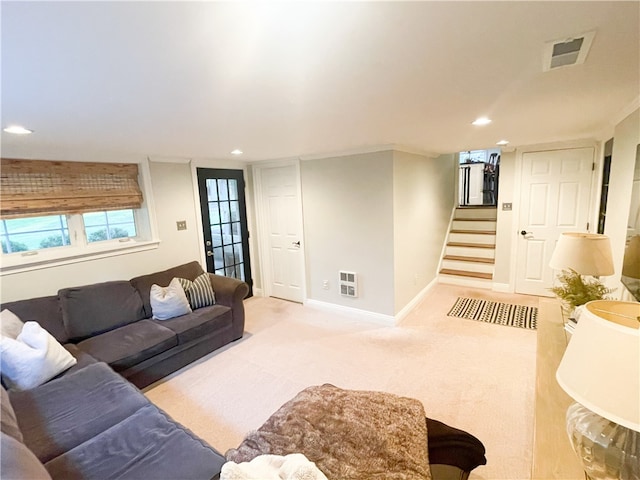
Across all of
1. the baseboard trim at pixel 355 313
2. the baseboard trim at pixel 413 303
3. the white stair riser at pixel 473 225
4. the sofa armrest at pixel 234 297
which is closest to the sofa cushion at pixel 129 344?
the sofa armrest at pixel 234 297

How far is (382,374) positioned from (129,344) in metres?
2.19

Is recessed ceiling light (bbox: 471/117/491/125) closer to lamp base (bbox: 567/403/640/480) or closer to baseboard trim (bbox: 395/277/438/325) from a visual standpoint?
lamp base (bbox: 567/403/640/480)

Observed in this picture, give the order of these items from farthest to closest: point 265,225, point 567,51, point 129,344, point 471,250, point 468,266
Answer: point 471,250 → point 468,266 → point 265,225 → point 129,344 → point 567,51

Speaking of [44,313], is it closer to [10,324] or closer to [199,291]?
[10,324]

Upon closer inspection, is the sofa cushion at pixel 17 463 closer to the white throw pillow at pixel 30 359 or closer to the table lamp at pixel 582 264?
the white throw pillow at pixel 30 359

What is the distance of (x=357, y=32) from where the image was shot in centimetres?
103

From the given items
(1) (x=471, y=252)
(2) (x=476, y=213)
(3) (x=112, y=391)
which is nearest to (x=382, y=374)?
(3) (x=112, y=391)

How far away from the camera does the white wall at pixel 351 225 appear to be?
3625mm

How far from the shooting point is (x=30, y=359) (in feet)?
6.70

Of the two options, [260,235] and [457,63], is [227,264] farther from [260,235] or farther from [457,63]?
[457,63]

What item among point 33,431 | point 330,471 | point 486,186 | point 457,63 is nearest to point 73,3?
point 457,63

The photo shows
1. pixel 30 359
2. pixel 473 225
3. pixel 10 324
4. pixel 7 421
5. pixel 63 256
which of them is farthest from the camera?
pixel 473 225

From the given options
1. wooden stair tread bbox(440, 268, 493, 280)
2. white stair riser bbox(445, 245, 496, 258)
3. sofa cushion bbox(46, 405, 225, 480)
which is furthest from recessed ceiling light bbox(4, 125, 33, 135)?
white stair riser bbox(445, 245, 496, 258)

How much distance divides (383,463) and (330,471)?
0.22 meters
